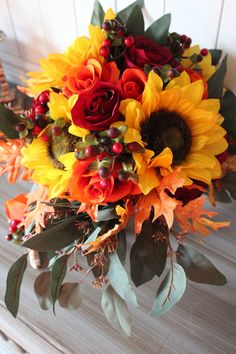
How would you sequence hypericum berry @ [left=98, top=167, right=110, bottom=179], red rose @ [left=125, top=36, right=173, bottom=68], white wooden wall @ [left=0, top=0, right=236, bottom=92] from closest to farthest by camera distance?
1. hypericum berry @ [left=98, top=167, right=110, bottom=179]
2. red rose @ [left=125, top=36, right=173, bottom=68]
3. white wooden wall @ [left=0, top=0, right=236, bottom=92]

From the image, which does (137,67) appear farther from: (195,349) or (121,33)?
(195,349)

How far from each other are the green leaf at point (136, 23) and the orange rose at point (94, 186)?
0.86 ft

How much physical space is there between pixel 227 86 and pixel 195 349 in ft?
1.54

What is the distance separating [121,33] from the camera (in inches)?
19.4

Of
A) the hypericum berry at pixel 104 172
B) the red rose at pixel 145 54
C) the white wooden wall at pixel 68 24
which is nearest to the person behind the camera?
the hypericum berry at pixel 104 172

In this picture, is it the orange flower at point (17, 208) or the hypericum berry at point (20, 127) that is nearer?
the hypericum berry at point (20, 127)

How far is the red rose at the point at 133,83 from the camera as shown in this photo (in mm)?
442

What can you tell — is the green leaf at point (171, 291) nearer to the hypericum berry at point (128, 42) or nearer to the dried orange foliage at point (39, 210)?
the dried orange foliage at point (39, 210)

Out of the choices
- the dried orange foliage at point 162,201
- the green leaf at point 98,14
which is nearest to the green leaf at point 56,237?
the dried orange foliage at point 162,201

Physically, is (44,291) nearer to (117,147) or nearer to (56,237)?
(56,237)

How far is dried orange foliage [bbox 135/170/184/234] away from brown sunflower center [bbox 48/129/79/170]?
115mm

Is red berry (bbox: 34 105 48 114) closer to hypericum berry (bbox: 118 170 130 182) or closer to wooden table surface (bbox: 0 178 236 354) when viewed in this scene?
hypericum berry (bbox: 118 170 130 182)

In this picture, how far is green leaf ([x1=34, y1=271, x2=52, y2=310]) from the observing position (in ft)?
1.64

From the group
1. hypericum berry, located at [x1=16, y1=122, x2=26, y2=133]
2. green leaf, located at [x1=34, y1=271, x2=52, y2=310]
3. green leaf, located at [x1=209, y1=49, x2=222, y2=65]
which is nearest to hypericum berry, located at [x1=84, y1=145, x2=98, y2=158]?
hypericum berry, located at [x1=16, y1=122, x2=26, y2=133]
